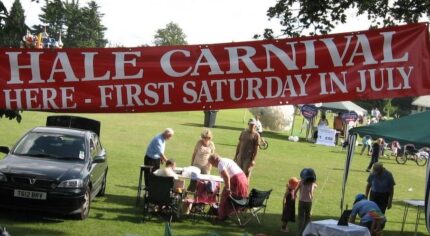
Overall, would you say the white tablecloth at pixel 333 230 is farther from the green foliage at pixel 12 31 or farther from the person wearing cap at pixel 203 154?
the person wearing cap at pixel 203 154

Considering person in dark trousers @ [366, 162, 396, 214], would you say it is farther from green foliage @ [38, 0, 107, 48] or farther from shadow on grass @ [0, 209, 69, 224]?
green foliage @ [38, 0, 107, 48]

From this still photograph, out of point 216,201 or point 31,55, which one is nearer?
point 31,55

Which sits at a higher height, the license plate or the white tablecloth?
the white tablecloth

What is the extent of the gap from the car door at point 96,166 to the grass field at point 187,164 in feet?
1.72

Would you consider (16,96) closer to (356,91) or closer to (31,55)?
(31,55)

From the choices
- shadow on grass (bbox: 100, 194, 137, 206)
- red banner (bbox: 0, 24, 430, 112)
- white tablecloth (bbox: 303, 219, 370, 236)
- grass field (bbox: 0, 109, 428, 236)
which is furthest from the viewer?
shadow on grass (bbox: 100, 194, 137, 206)

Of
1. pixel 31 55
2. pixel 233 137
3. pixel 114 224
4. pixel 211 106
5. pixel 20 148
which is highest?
pixel 31 55

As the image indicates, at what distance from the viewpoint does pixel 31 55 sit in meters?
5.52

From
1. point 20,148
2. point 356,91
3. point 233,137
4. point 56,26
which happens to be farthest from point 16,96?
point 56,26

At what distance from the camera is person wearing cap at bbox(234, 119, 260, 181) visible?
14227 millimetres

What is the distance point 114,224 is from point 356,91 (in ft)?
21.0

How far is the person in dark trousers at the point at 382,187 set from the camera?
12.5m

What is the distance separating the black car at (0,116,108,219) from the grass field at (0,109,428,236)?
39cm

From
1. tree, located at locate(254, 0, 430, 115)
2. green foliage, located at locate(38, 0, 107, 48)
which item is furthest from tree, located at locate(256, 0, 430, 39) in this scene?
green foliage, located at locate(38, 0, 107, 48)
